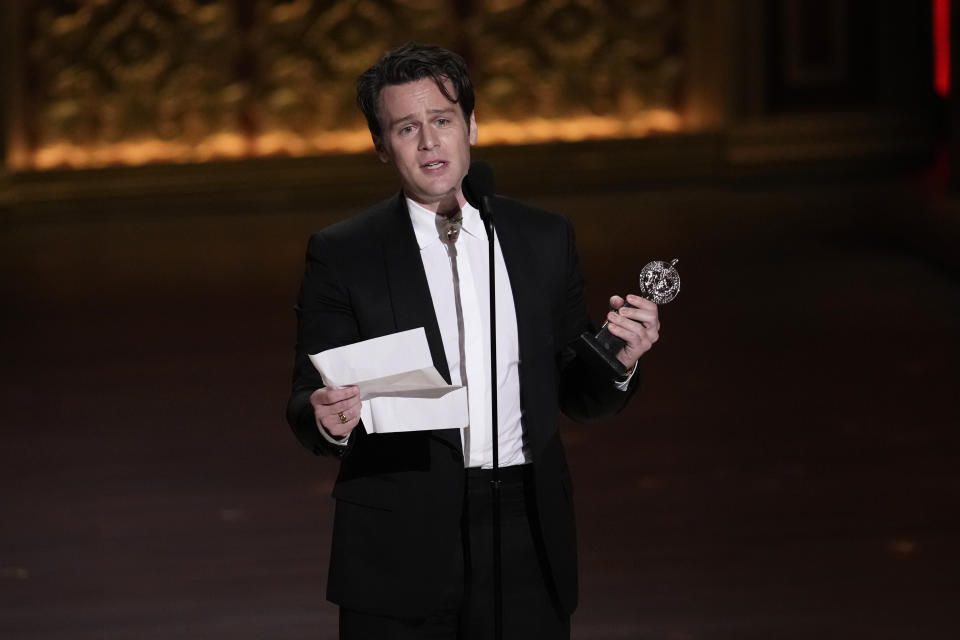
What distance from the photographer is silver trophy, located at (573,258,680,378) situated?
1771mm

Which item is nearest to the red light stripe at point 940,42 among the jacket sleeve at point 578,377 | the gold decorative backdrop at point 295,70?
the gold decorative backdrop at point 295,70

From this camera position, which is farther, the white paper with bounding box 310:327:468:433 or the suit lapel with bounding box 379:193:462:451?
the suit lapel with bounding box 379:193:462:451

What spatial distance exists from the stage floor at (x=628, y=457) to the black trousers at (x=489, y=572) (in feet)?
4.58

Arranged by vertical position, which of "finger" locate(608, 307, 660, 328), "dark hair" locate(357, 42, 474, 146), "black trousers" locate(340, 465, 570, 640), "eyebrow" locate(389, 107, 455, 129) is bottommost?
"black trousers" locate(340, 465, 570, 640)

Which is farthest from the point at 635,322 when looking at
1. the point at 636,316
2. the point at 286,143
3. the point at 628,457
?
the point at 286,143

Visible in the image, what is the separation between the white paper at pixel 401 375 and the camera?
1667mm

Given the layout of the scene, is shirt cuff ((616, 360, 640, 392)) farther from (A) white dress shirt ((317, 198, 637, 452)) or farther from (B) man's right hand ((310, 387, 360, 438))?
(B) man's right hand ((310, 387, 360, 438))

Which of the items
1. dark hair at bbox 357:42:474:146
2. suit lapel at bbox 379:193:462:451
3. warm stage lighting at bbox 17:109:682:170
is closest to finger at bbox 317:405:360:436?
suit lapel at bbox 379:193:462:451

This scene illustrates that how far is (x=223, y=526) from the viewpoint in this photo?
3.98m

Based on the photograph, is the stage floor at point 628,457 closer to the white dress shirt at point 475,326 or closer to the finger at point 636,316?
the white dress shirt at point 475,326

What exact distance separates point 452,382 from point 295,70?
27.3 ft

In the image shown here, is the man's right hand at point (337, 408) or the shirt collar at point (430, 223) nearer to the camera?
the man's right hand at point (337, 408)

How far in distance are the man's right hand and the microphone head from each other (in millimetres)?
284

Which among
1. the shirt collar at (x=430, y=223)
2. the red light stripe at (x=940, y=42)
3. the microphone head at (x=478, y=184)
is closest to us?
the microphone head at (x=478, y=184)
